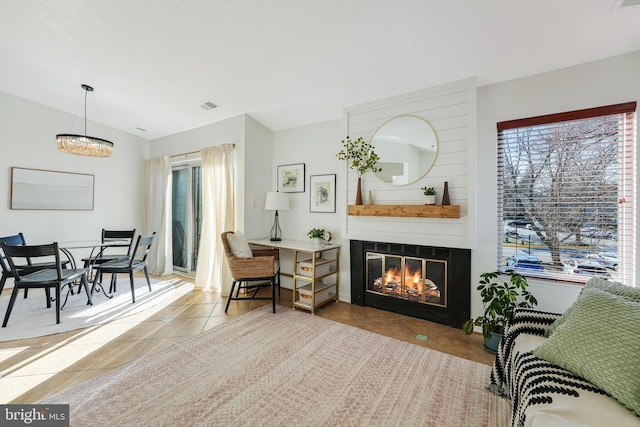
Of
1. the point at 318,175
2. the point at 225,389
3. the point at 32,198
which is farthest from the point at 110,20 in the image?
the point at 32,198

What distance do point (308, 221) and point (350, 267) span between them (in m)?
0.99

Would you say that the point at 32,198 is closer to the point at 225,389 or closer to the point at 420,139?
the point at 225,389

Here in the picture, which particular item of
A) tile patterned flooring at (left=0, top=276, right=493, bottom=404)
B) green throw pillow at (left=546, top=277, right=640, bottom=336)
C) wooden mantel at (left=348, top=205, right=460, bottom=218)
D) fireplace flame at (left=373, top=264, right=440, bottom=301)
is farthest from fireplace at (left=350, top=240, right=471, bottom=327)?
green throw pillow at (left=546, top=277, right=640, bottom=336)

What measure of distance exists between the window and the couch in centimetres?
99

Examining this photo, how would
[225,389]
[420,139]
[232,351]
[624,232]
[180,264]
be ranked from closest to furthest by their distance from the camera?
[225,389] → [624,232] → [232,351] → [420,139] → [180,264]

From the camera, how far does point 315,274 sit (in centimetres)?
318

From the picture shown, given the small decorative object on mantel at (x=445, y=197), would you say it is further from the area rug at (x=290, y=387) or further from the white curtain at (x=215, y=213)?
the white curtain at (x=215, y=213)

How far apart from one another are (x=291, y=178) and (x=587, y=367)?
11.9 feet

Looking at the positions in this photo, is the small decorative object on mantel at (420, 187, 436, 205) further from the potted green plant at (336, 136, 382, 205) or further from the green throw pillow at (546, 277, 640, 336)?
the green throw pillow at (546, 277, 640, 336)

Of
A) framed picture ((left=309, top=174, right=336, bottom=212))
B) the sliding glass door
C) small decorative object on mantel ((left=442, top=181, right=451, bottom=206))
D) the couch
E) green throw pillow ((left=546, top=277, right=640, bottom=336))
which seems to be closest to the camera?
the couch

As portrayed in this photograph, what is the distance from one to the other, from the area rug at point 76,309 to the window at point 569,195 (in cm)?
434

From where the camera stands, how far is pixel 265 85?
3115mm

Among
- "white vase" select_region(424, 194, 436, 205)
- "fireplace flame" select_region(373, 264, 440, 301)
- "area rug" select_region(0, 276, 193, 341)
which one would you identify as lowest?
"area rug" select_region(0, 276, 193, 341)

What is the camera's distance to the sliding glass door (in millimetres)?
4688
